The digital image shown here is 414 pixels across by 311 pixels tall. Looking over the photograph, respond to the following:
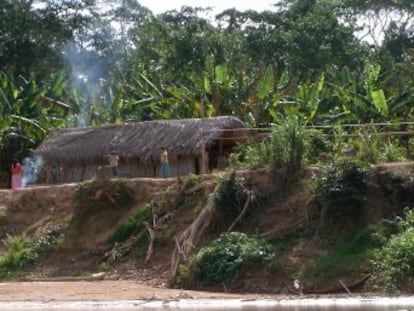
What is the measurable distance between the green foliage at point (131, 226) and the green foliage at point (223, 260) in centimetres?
374

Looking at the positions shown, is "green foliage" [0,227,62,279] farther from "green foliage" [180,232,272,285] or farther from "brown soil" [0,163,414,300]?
"green foliage" [180,232,272,285]

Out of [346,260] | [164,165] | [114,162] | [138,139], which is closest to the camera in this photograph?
[346,260]

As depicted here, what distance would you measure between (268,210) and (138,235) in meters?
3.48

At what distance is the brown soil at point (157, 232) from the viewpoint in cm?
2128

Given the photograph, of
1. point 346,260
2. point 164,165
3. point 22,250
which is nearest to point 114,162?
point 164,165

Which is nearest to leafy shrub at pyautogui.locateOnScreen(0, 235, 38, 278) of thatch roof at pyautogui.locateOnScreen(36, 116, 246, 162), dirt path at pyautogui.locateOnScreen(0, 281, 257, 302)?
dirt path at pyautogui.locateOnScreen(0, 281, 257, 302)

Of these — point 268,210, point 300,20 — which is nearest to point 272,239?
point 268,210

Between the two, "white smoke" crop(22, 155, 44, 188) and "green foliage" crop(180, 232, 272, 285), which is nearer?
"green foliage" crop(180, 232, 272, 285)

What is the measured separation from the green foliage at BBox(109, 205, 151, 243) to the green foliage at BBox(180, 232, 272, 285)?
374 cm

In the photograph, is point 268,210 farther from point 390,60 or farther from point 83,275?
point 390,60

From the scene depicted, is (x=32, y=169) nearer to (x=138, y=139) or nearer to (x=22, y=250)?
(x=138, y=139)

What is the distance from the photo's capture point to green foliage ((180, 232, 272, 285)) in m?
21.5

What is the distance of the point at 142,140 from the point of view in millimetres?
31328

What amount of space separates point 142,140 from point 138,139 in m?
0.20
